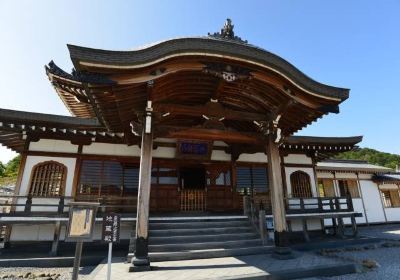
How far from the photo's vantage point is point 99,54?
5.71 m

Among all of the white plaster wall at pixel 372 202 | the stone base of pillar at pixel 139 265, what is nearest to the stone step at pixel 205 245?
the stone base of pillar at pixel 139 265

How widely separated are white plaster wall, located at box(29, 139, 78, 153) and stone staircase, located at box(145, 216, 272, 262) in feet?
17.1

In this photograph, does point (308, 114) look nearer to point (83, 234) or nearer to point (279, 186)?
point (279, 186)

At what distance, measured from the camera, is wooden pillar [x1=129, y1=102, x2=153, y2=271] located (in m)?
6.19

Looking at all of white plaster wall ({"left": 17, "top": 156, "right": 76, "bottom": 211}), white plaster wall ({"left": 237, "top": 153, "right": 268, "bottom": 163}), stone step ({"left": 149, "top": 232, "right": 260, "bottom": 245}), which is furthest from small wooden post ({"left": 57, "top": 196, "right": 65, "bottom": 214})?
white plaster wall ({"left": 237, "top": 153, "right": 268, "bottom": 163})

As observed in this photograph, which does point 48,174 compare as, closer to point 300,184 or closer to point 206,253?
point 206,253

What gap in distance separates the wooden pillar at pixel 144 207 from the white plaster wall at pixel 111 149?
481cm

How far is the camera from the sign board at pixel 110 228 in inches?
201

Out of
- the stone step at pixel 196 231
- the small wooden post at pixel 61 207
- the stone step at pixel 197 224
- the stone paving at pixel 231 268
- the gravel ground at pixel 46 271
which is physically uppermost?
the small wooden post at pixel 61 207

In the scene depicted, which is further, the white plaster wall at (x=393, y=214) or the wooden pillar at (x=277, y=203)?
the white plaster wall at (x=393, y=214)

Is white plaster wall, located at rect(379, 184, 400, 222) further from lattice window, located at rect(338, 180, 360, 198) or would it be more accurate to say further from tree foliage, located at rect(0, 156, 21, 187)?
tree foliage, located at rect(0, 156, 21, 187)

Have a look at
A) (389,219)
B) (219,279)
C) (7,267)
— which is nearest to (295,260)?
(219,279)

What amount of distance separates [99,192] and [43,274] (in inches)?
170

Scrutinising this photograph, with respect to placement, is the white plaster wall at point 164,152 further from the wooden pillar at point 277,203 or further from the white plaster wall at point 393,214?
the white plaster wall at point 393,214
